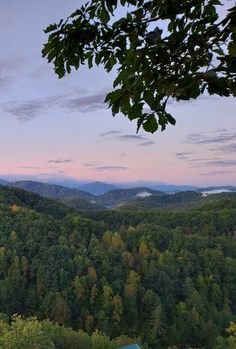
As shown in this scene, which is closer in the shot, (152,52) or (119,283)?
(152,52)

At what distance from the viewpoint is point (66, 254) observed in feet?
333

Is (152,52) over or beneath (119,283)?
over

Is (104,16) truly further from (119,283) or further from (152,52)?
(119,283)

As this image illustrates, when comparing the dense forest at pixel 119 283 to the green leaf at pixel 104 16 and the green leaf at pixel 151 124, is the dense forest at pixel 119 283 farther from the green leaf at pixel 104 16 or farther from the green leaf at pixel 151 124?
the green leaf at pixel 151 124

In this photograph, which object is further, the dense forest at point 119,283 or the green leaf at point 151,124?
the dense forest at point 119,283

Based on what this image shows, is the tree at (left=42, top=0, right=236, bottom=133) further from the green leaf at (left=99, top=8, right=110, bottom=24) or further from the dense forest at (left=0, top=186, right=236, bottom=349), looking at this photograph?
the dense forest at (left=0, top=186, right=236, bottom=349)

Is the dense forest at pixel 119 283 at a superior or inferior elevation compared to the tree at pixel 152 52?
inferior

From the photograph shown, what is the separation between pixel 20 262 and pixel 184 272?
132 ft

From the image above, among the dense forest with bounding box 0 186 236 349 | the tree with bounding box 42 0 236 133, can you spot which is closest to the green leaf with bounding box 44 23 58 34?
the tree with bounding box 42 0 236 133

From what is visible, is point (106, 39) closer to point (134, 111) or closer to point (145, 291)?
point (134, 111)

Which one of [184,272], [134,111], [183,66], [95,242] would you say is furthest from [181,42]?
[95,242]

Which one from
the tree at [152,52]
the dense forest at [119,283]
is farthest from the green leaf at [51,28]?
the dense forest at [119,283]

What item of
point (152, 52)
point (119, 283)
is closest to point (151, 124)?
point (152, 52)

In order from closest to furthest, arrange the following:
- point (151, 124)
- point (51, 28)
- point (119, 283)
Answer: point (151, 124) < point (51, 28) < point (119, 283)
